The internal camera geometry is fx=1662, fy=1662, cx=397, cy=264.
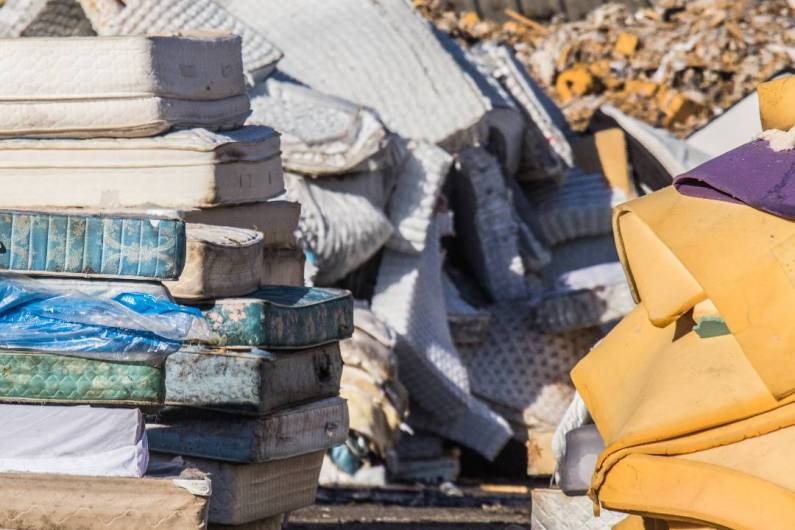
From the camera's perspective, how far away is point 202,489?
2.58 m

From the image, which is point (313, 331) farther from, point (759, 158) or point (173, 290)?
point (759, 158)

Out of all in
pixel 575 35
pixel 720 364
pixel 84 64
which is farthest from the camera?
pixel 575 35

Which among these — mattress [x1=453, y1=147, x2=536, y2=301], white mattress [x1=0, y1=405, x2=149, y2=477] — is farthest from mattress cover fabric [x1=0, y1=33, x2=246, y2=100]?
mattress [x1=453, y1=147, x2=536, y2=301]

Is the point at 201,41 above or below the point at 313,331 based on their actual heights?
above

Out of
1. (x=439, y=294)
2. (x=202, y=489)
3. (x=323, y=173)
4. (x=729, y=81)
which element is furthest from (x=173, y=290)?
(x=729, y=81)

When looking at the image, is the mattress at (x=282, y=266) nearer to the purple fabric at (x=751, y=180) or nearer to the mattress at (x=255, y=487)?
the mattress at (x=255, y=487)

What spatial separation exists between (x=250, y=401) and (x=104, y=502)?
565 mm

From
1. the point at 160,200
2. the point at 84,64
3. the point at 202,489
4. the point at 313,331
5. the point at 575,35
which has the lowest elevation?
the point at 202,489

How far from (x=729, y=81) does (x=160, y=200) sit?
6.85m

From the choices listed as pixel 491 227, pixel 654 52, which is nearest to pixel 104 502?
pixel 491 227

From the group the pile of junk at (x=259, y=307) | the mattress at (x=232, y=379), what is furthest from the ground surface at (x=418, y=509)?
the mattress at (x=232, y=379)

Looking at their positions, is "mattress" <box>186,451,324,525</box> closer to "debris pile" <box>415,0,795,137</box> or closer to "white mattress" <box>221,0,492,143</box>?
"white mattress" <box>221,0,492,143</box>

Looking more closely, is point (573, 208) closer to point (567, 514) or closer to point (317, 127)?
point (317, 127)

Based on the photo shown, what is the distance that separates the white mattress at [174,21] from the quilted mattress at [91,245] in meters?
1.88
